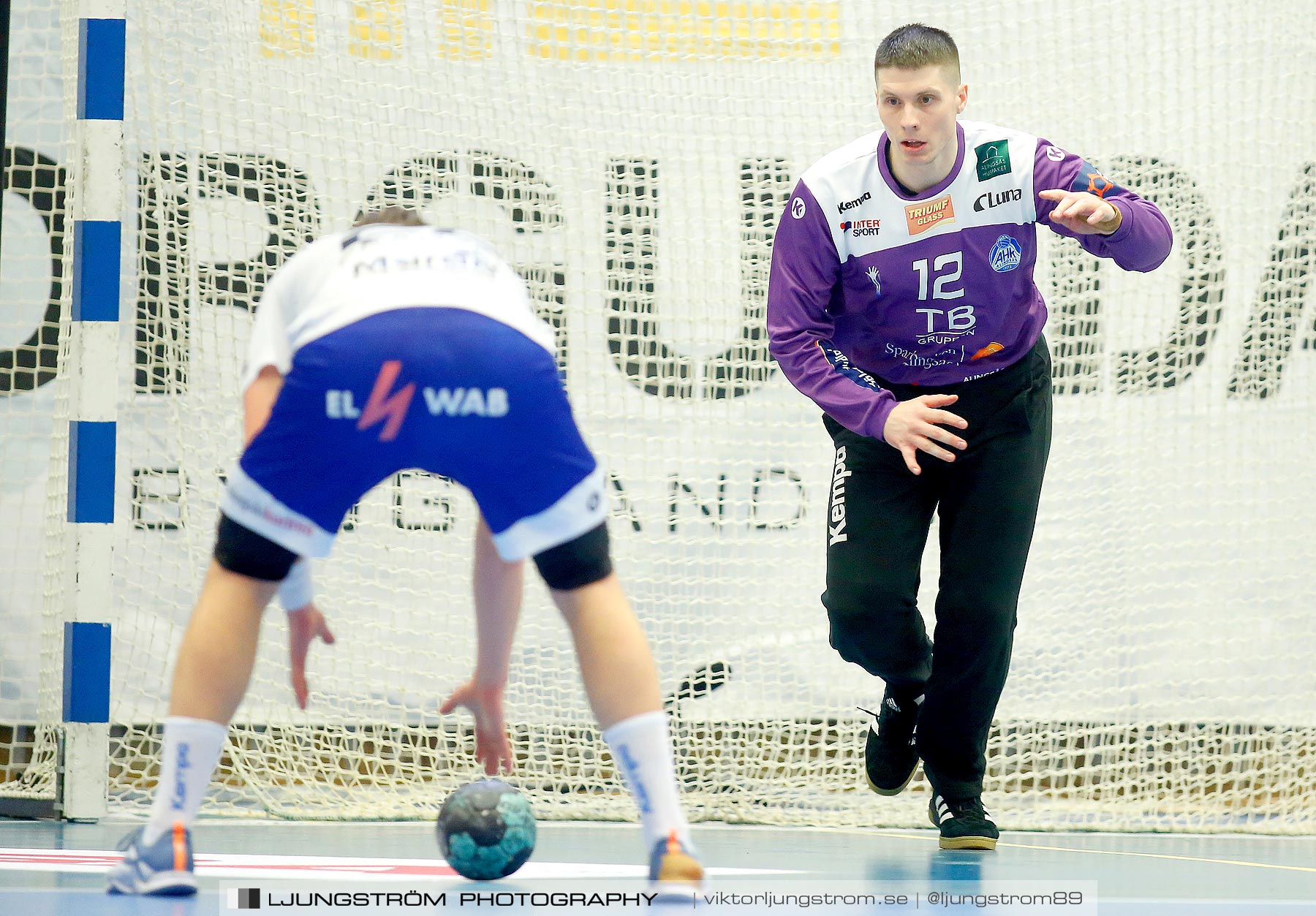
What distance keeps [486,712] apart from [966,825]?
1.68m

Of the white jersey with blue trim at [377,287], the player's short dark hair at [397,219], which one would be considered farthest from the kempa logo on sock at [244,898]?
the player's short dark hair at [397,219]

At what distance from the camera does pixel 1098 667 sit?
16.8 ft

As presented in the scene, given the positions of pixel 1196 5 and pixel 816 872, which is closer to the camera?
pixel 816 872

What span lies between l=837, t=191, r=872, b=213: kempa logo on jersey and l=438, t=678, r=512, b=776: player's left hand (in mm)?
1639

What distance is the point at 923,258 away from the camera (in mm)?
3447

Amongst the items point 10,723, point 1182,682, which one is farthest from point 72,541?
point 1182,682

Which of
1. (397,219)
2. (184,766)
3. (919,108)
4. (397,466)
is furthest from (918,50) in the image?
(184,766)

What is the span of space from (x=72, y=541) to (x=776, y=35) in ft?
10.1

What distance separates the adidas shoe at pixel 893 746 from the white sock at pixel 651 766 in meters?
1.68

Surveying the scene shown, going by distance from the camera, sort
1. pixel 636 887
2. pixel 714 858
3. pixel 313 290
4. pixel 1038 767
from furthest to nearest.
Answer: pixel 1038 767, pixel 714 858, pixel 636 887, pixel 313 290

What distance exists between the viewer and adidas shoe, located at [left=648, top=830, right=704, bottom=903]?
7.14 ft

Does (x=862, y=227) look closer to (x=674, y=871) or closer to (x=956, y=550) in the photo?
(x=956, y=550)

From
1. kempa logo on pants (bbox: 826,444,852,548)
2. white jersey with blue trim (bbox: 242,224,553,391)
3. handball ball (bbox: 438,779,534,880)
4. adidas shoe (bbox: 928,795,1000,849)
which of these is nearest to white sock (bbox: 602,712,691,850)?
handball ball (bbox: 438,779,534,880)

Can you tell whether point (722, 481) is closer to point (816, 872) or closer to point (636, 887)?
point (816, 872)
